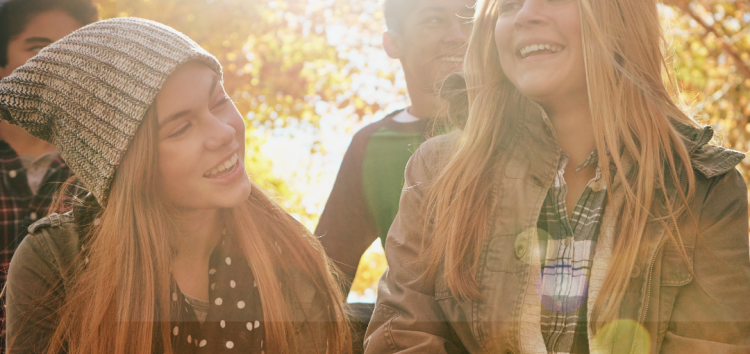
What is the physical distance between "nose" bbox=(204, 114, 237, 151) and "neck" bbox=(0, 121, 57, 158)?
1385mm

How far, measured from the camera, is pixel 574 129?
2012 millimetres

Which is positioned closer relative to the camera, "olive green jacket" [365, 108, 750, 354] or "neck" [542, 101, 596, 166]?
"olive green jacket" [365, 108, 750, 354]

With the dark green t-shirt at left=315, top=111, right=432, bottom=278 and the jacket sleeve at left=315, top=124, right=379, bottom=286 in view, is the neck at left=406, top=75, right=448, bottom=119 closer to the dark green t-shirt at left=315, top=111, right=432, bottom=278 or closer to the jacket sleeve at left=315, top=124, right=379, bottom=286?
the dark green t-shirt at left=315, top=111, right=432, bottom=278

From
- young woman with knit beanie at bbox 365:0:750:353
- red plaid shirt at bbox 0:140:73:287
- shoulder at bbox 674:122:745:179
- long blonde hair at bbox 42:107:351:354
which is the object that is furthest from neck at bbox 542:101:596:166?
red plaid shirt at bbox 0:140:73:287

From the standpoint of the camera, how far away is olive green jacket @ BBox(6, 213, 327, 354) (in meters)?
1.91

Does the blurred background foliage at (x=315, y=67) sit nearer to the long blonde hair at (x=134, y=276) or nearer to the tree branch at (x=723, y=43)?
the tree branch at (x=723, y=43)

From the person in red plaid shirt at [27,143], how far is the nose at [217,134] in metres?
1.20


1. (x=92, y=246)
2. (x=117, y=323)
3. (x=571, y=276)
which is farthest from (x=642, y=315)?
(x=92, y=246)

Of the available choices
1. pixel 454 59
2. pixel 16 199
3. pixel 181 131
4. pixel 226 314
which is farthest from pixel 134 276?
pixel 454 59

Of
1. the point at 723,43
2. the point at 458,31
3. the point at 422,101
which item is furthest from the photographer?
the point at 723,43

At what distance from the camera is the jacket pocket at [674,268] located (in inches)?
66.3

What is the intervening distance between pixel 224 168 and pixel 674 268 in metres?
1.39

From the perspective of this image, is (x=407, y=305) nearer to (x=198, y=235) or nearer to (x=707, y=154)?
(x=198, y=235)

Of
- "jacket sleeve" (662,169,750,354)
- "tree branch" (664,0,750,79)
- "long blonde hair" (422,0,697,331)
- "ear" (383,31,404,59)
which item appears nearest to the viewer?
"jacket sleeve" (662,169,750,354)
